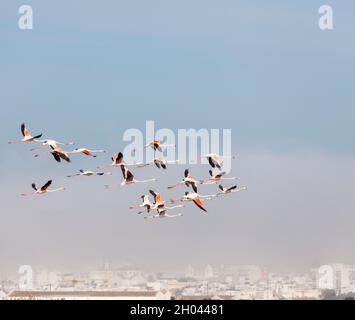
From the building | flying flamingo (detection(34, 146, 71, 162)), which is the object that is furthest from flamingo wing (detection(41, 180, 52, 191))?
the building

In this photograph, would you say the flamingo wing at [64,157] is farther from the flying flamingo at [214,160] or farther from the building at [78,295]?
the building at [78,295]

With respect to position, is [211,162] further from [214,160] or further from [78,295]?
[78,295]

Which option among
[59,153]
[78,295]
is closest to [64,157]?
[59,153]

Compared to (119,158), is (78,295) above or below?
below

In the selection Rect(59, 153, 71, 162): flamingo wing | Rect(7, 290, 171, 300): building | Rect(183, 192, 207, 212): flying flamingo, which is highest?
Rect(59, 153, 71, 162): flamingo wing

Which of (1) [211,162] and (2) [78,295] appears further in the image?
(2) [78,295]

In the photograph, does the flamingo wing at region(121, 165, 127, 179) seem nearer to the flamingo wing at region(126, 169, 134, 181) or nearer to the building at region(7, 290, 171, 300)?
the flamingo wing at region(126, 169, 134, 181)

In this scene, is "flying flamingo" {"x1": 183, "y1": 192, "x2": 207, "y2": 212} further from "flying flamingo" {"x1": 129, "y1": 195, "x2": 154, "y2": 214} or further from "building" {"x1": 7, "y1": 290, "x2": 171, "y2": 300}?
"building" {"x1": 7, "y1": 290, "x2": 171, "y2": 300}

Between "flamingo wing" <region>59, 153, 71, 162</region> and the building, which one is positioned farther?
the building

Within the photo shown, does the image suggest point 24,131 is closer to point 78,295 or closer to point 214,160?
point 214,160

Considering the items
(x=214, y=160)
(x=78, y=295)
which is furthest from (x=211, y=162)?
(x=78, y=295)

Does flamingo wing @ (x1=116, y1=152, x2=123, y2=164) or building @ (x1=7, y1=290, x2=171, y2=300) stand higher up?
flamingo wing @ (x1=116, y1=152, x2=123, y2=164)
